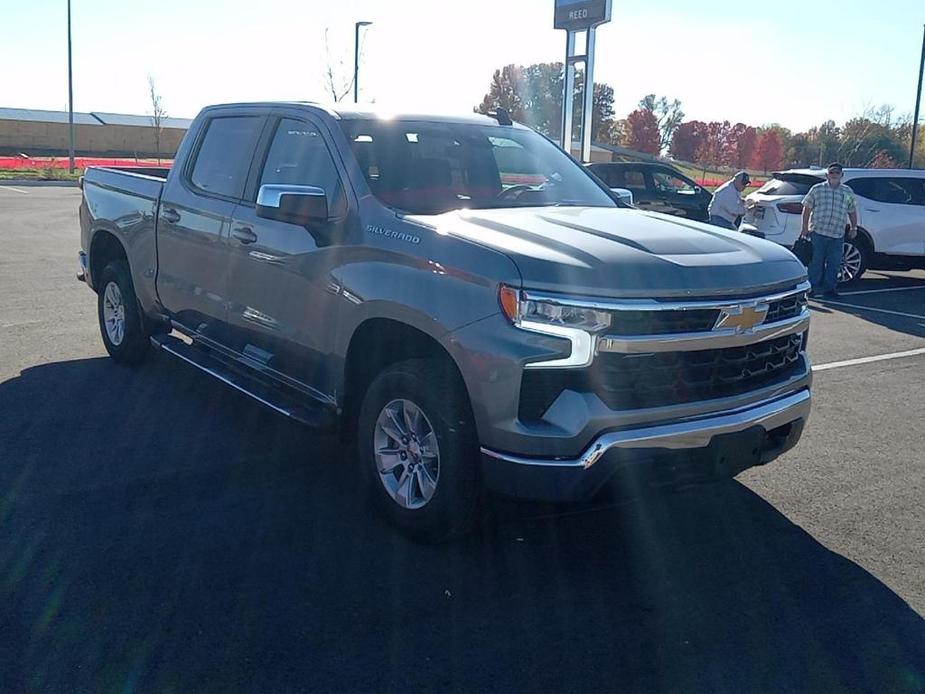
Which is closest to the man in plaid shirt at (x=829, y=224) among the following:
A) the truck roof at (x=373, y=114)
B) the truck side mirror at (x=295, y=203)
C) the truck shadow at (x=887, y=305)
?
the truck shadow at (x=887, y=305)

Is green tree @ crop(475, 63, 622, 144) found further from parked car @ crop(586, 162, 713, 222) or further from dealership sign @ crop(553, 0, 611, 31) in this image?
parked car @ crop(586, 162, 713, 222)

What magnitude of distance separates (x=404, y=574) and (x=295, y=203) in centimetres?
181

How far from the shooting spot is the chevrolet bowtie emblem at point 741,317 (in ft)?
12.8

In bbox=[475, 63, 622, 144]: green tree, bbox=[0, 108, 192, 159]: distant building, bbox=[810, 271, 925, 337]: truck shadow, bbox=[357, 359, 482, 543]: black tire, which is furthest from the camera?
bbox=[475, 63, 622, 144]: green tree

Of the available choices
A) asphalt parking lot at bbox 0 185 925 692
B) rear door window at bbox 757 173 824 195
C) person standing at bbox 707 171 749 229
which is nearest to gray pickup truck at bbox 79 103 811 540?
asphalt parking lot at bbox 0 185 925 692

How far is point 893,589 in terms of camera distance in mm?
3957

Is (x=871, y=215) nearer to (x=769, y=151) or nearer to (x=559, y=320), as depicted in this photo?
(x=559, y=320)

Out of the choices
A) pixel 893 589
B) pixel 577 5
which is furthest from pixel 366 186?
pixel 577 5

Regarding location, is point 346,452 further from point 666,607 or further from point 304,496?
point 666,607

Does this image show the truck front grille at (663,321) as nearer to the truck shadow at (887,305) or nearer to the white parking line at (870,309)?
the truck shadow at (887,305)

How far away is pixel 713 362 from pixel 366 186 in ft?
6.16

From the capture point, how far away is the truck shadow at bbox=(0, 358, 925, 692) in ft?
10.7

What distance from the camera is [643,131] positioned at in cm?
9525

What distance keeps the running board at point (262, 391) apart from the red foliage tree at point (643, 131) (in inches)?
3637
